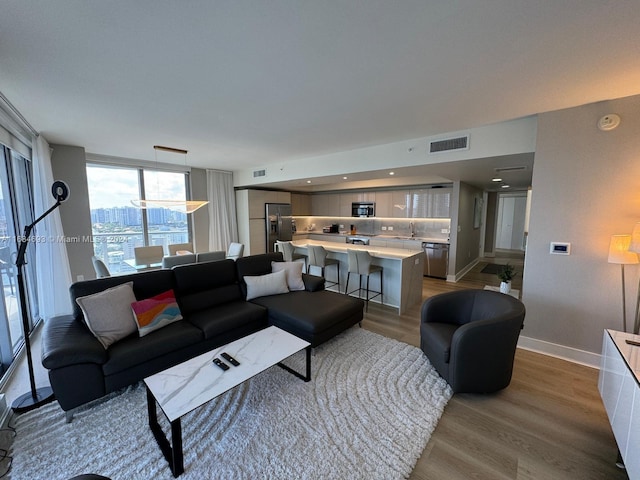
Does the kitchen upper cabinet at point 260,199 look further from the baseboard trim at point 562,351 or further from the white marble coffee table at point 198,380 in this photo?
the baseboard trim at point 562,351

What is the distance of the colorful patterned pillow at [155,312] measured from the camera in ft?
7.86

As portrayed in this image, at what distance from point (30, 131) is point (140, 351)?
341cm

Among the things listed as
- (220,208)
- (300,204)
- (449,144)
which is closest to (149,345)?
(449,144)

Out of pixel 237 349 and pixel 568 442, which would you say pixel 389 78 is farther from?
pixel 568 442

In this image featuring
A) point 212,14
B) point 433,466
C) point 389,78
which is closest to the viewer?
point 212,14

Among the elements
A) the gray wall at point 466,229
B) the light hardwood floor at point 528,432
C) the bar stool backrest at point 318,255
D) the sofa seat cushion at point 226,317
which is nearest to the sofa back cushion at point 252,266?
the sofa seat cushion at point 226,317

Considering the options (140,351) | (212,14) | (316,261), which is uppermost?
(212,14)

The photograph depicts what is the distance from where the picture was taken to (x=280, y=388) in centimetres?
229

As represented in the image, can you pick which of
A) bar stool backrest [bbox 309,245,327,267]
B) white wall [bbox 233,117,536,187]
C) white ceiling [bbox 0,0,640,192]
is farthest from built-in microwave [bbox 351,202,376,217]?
white ceiling [bbox 0,0,640,192]

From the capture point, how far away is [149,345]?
7.35 ft

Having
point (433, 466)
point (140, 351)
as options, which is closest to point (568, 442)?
point (433, 466)

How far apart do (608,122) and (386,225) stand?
5.11 meters

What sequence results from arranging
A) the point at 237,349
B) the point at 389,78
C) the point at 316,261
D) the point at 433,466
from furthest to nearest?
the point at 316,261
the point at 237,349
the point at 389,78
the point at 433,466

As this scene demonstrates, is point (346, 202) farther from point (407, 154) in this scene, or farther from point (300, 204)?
point (407, 154)
